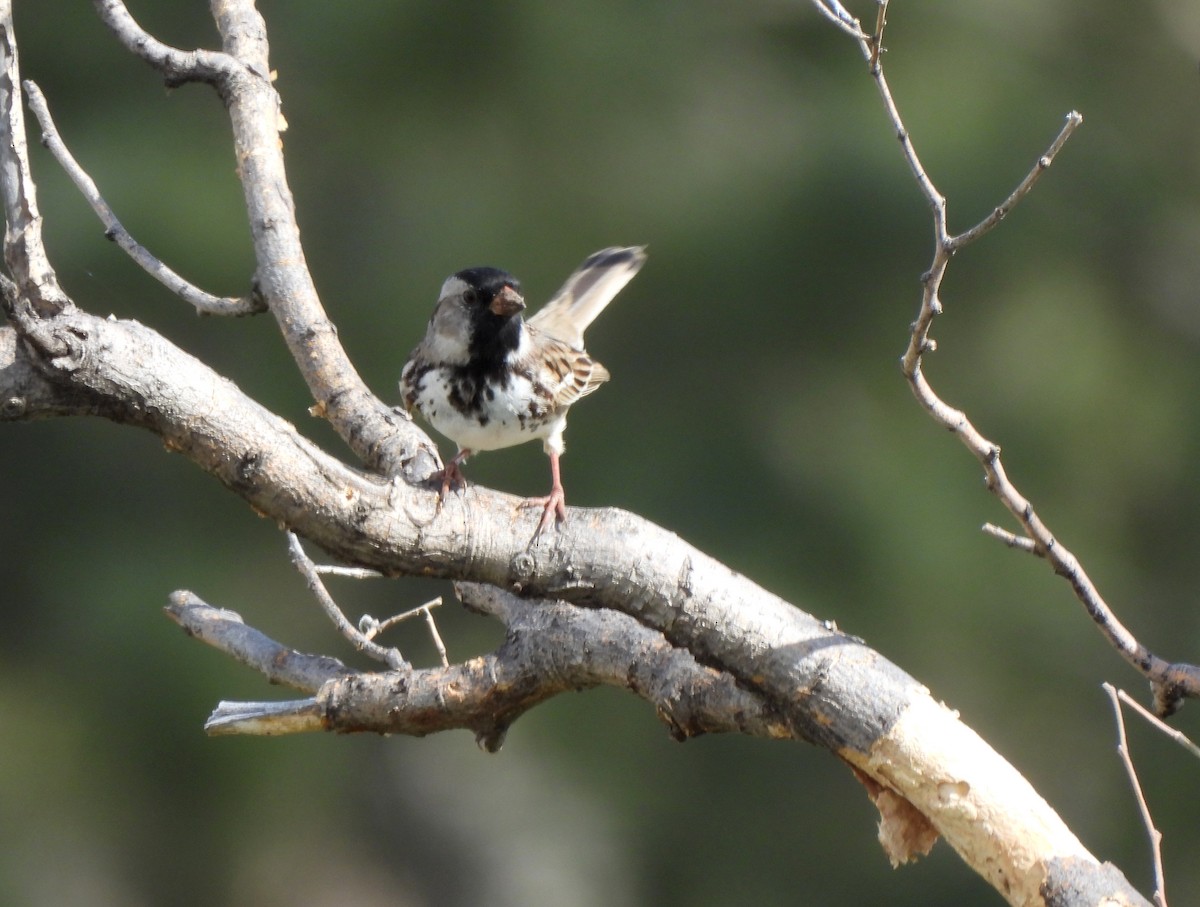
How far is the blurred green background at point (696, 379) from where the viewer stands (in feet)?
17.2

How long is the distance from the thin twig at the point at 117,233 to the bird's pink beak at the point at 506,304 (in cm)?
57

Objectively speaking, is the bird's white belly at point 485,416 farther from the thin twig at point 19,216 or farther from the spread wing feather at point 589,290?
the thin twig at point 19,216

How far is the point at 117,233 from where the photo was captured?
228 centimetres

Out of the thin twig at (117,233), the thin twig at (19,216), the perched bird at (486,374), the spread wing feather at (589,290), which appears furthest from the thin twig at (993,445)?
the spread wing feather at (589,290)

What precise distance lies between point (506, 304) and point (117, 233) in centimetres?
83

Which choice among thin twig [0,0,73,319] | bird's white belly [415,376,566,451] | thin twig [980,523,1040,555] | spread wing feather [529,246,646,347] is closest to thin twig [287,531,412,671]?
bird's white belly [415,376,566,451]

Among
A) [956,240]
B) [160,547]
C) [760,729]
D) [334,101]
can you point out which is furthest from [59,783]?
[956,240]

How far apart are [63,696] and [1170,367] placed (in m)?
4.53

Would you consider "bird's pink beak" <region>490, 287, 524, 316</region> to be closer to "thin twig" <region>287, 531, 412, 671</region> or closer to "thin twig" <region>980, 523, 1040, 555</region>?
"thin twig" <region>287, 531, 412, 671</region>

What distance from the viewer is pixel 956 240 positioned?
1618 mm

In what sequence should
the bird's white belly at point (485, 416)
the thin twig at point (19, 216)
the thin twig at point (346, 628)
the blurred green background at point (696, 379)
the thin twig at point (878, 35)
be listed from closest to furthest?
1. the thin twig at point (19, 216)
2. the thin twig at point (878, 35)
3. the thin twig at point (346, 628)
4. the bird's white belly at point (485, 416)
5. the blurred green background at point (696, 379)

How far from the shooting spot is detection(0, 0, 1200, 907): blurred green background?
5254 mm

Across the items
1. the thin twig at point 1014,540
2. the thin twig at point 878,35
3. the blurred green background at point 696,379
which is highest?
the thin twig at point 878,35

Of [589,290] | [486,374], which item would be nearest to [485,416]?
[486,374]
